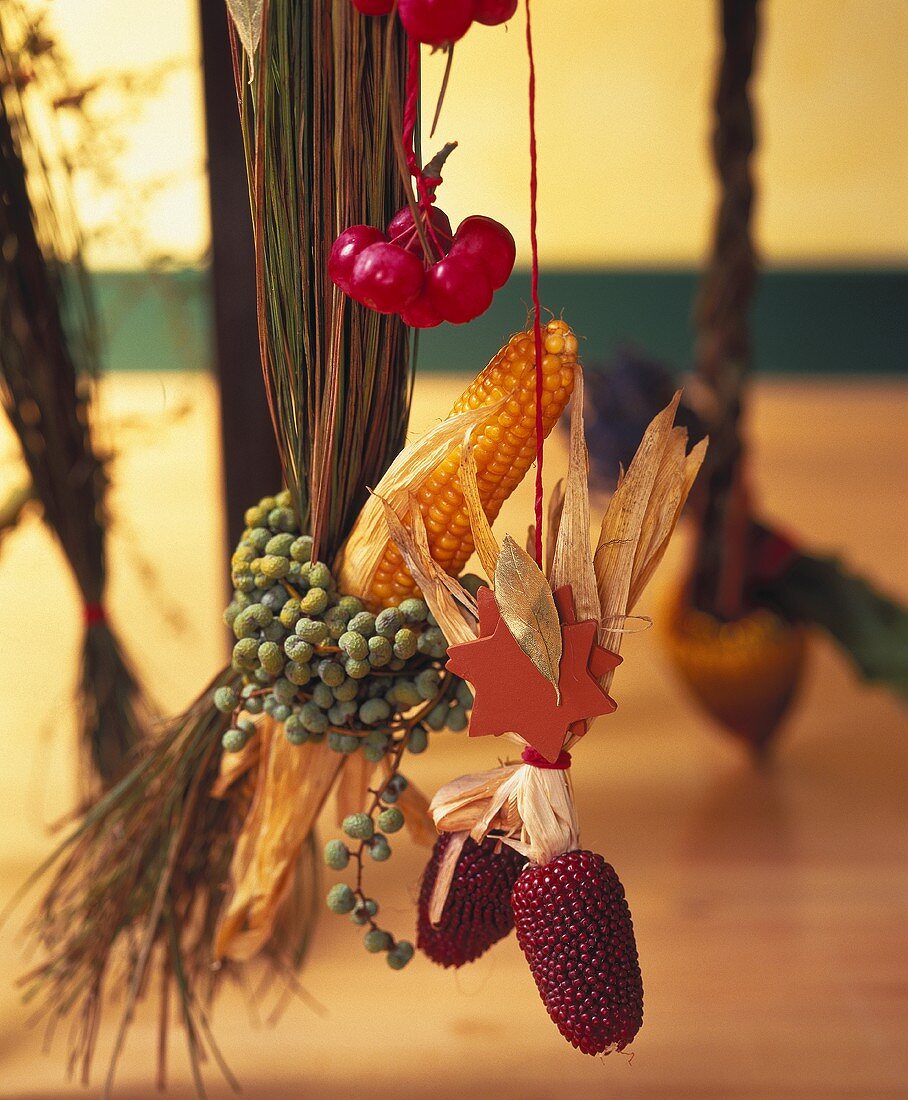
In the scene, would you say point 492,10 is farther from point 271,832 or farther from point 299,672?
point 271,832

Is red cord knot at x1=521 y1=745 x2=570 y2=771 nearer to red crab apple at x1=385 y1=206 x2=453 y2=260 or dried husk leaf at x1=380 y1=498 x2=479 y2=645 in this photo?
dried husk leaf at x1=380 y1=498 x2=479 y2=645

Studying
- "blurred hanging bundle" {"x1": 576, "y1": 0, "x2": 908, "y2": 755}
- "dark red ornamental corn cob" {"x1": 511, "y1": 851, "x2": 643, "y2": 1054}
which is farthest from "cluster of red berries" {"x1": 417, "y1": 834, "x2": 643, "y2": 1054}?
"blurred hanging bundle" {"x1": 576, "y1": 0, "x2": 908, "y2": 755}

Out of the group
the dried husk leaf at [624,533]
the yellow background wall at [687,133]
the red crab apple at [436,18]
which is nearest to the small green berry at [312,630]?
the dried husk leaf at [624,533]

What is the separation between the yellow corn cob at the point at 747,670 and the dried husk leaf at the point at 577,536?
0.60m

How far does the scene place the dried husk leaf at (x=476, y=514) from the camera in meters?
0.39

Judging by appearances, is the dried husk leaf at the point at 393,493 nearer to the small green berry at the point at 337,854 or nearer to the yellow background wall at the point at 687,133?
the small green berry at the point at 337,854

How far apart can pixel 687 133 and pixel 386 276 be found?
5.98ft

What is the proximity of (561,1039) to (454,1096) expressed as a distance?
7 centimetres

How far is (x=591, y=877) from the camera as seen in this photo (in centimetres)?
39

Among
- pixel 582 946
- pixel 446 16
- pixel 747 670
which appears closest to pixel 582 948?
pixel 582 946

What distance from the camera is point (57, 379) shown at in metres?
0.65

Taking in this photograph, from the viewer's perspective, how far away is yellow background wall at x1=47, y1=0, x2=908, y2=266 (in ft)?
5.13

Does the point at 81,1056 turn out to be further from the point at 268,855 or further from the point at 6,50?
the point at 6,50

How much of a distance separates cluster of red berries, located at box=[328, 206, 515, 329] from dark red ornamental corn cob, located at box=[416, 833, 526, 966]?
21cm
